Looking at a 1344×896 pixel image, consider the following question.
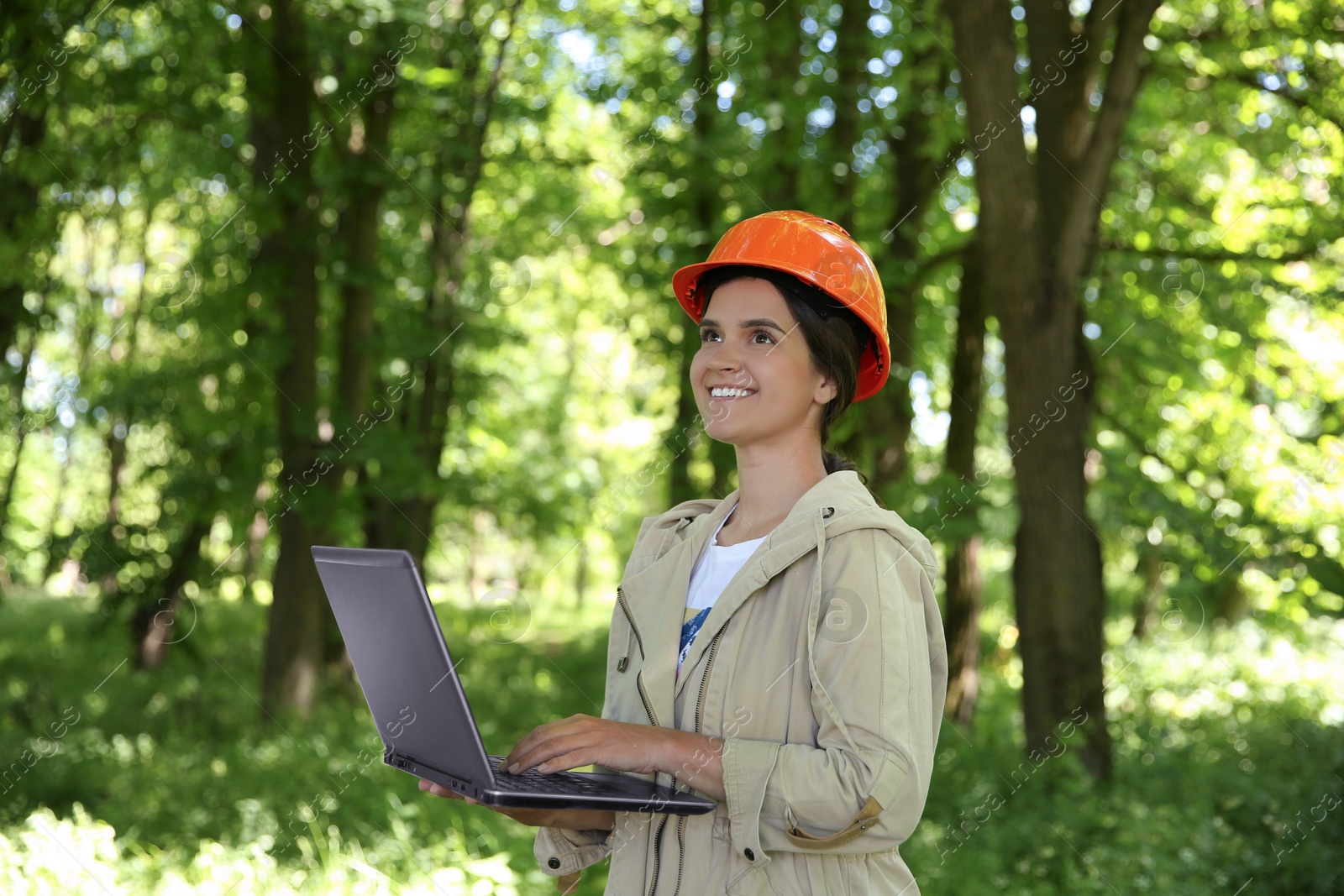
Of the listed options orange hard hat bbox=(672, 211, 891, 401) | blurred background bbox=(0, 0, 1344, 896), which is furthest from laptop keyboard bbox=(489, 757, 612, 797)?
blurred background bbox=(0, 0, 1344, 896)

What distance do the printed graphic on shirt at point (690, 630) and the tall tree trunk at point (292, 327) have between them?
8.40 m

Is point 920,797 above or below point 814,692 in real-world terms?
below

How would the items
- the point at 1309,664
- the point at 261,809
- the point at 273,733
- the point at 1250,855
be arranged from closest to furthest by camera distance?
the point at 1250,855 < the point at 261,809 < the point at 273,733 < the point at 1309,664

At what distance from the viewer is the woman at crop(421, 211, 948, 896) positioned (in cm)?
190

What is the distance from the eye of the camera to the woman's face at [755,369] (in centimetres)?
224

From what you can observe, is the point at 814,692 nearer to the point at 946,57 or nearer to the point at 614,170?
the point at 946,57

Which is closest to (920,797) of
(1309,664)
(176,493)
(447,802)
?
(447,802)

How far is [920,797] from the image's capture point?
1.92m

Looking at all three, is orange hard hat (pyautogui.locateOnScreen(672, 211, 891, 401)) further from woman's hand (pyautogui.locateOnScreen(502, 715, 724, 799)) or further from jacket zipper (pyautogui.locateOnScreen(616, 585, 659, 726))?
woman's hand (pyautogui.locateOnScreen(502, 715, 724, 799))

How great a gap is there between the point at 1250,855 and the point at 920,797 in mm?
5618

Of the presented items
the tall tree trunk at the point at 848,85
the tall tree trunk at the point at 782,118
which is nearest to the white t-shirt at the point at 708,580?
the tall tree trunk at the point at 782,118

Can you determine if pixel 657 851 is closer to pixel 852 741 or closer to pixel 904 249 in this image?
pixel 852 741

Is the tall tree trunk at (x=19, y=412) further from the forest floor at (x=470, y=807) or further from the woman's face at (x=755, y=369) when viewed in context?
the woman's face at (x=755, y=369)

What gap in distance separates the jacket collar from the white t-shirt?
0.03 m
